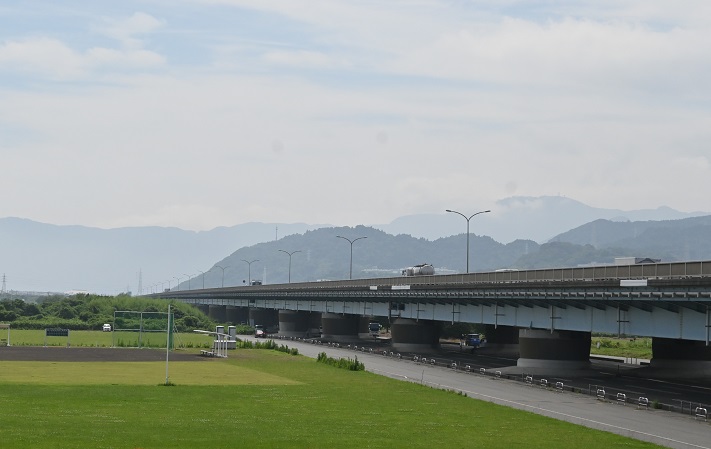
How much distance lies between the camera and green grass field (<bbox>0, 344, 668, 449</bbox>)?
131 ft

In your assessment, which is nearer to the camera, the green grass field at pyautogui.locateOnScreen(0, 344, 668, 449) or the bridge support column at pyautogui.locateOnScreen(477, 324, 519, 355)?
the green grass field at pyautogui.locateOnScreen(0, 344, 668, 449)

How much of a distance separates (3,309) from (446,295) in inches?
3887

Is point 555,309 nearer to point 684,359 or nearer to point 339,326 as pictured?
point 684,359

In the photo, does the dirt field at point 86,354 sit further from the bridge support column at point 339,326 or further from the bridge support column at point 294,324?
the bridge support column at point 294,324

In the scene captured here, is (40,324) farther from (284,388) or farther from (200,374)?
(284,388)

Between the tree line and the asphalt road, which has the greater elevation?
the tree line

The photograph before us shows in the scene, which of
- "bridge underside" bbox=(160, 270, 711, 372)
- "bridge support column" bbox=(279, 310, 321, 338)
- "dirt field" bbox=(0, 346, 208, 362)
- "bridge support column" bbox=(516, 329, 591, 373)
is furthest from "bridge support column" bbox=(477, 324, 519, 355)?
"bridge support column" bbox=(279, 310, 321, 338)

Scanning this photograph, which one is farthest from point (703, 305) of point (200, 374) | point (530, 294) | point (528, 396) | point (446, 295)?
point (446, 295)

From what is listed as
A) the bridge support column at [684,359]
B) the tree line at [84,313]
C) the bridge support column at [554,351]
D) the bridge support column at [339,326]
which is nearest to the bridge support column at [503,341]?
the bridge support column at [339,326]

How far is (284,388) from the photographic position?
214 ft

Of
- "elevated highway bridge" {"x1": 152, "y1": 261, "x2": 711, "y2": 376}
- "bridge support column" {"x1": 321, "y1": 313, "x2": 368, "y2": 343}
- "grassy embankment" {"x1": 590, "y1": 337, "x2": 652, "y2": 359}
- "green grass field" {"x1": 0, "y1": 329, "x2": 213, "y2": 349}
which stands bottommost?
"green grass field" {"x1": 0, "y1": 329, "x2": 213, "y2": 349}

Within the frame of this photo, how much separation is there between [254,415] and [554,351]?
44.7 metres

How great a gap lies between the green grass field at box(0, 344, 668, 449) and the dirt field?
1642cm

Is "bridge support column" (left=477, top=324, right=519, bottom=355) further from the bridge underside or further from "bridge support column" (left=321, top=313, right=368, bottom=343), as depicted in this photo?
"bridge support column" (left=321, top=313, right=368, bottom=343)
